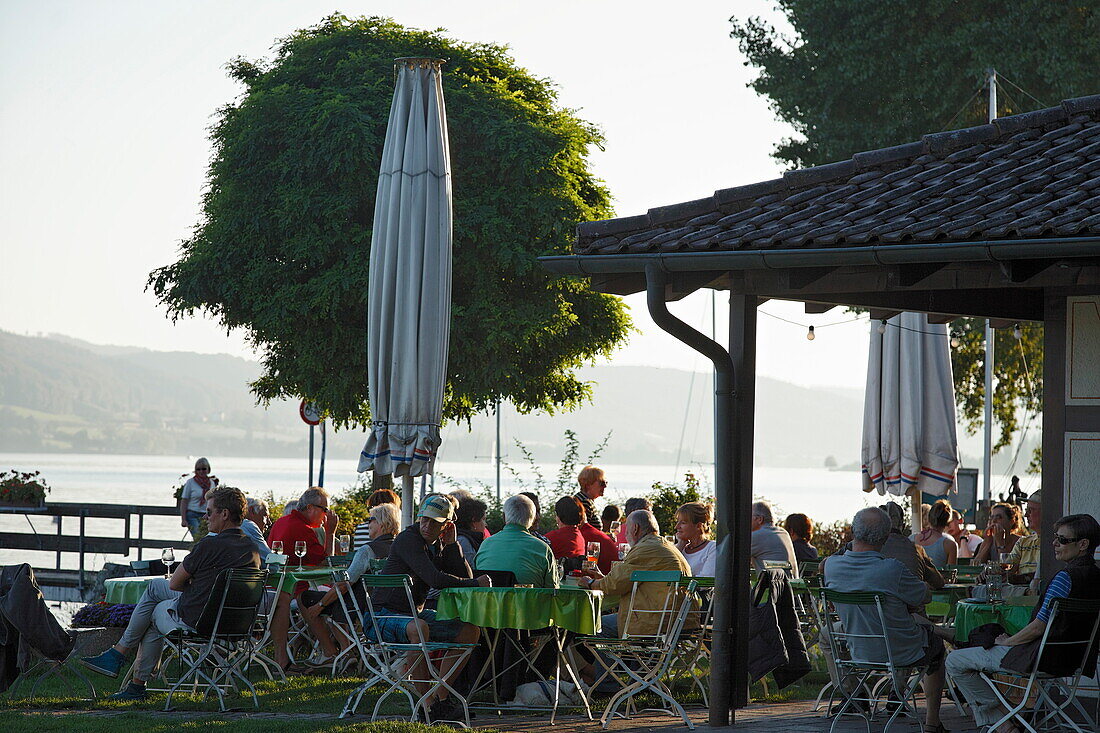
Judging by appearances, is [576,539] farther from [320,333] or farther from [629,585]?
[320,333]

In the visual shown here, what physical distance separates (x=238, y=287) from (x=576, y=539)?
487 inches

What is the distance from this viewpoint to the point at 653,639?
848cm

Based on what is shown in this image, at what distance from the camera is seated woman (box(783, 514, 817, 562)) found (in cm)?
1123

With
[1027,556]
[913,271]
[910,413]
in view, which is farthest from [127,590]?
[910,413]

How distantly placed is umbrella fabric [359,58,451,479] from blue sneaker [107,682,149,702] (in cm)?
233

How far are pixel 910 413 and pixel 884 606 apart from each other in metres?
6.09

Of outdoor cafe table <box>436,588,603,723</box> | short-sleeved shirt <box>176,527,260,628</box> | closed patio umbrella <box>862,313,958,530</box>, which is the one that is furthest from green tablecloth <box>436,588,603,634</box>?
closed patio umbrella <box>862,313,958,530</box>

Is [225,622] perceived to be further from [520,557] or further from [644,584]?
[644,584]

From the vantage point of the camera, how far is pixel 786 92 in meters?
24.3

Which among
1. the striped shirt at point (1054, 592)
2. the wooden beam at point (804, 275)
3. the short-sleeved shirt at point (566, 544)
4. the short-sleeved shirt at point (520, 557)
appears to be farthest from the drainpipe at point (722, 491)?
the short-sleeved shirt at point (566, 544)

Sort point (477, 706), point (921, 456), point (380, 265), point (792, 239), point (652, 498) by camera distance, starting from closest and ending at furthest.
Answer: point (792, 239) → point (477, 706) → point (380, 265) → point (921, 456) → point (652, 498)

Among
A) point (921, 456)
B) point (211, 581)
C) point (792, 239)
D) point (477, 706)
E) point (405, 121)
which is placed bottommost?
point (477, 706)

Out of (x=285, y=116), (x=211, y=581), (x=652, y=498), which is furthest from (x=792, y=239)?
(x=285, y=116)

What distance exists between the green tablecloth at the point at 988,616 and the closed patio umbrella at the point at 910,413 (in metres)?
5.52
